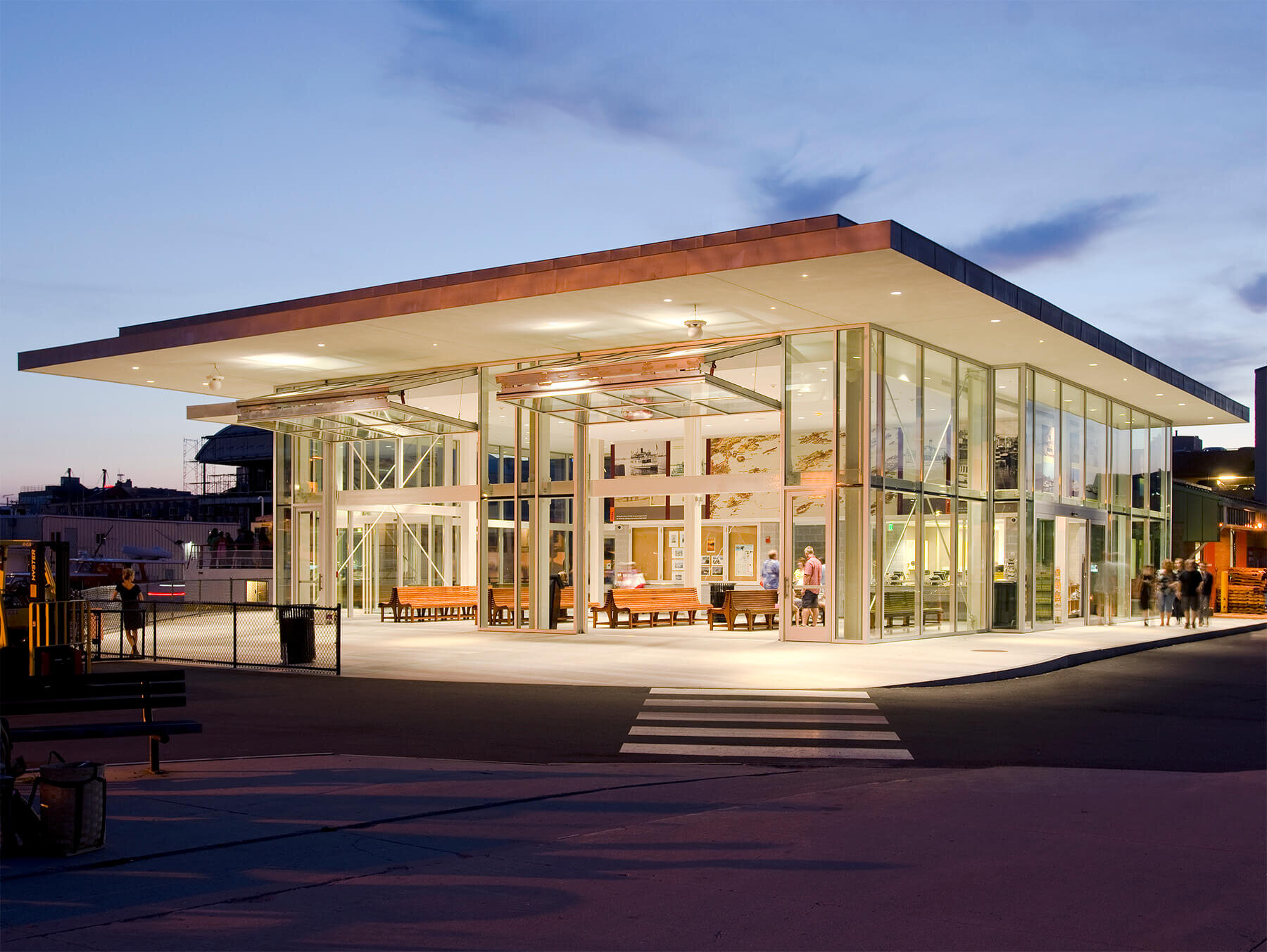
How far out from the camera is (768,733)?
12.4 metres

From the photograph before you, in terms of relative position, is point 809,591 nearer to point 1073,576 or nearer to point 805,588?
point 805,588

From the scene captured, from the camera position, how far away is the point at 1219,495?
4728 centimetres

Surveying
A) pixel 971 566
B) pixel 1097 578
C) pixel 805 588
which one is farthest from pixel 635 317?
pixel 1097 578

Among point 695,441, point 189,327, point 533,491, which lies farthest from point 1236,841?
point 695,441

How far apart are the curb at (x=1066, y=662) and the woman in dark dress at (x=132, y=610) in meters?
12.9

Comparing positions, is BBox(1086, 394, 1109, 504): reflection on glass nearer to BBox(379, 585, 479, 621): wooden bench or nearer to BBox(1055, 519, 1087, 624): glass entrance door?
BBox(1055, 519, 1087, 624): glass entrance door

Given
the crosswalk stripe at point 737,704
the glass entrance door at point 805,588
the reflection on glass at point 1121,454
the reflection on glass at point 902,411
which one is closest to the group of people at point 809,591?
the glass entrance door at point 805,588

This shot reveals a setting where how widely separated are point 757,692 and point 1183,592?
20018 millimetres

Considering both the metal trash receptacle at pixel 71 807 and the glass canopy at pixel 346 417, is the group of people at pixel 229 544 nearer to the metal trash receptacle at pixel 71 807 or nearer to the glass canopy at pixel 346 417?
the glass canopy at pixel 346 417

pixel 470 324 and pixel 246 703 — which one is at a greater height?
pixel 470 324

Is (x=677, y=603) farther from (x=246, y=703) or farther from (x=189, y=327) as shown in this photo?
(x=246, y=703)

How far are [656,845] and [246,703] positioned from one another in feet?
29.0

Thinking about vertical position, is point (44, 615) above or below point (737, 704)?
above

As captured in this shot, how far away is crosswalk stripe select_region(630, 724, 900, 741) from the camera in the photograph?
12.1 metres
